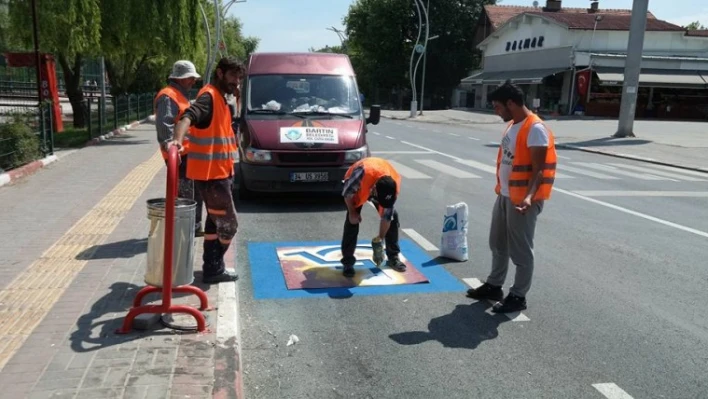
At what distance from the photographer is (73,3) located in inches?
615

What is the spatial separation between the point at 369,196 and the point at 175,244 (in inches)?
74.2

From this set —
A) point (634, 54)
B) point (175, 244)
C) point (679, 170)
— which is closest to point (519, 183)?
point (175, 244)

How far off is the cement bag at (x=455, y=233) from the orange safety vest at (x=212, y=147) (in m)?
2.45

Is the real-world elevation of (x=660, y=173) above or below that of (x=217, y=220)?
below

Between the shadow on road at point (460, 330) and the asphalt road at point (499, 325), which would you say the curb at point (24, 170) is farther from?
the shadow on road at point (460, 330)

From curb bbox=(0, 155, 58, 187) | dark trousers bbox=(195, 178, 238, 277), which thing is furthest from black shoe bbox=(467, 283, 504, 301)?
curb bbox=(0, 155, 58, 187)

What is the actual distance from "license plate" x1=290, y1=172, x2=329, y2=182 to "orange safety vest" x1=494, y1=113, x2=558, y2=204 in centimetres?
440

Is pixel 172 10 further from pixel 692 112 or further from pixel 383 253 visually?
pixel 692 112

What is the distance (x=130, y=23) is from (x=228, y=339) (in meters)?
15.9

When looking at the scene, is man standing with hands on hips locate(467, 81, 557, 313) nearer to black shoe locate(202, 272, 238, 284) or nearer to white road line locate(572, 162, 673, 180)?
black shoe locate(202, 272, 238, 284)

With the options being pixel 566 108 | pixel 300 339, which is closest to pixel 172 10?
pixel 300 339

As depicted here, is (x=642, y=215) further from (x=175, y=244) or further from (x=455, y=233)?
(x=175, y=244)

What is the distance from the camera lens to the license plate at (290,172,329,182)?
29.4ft

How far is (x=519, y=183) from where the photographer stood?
16.0 feet
